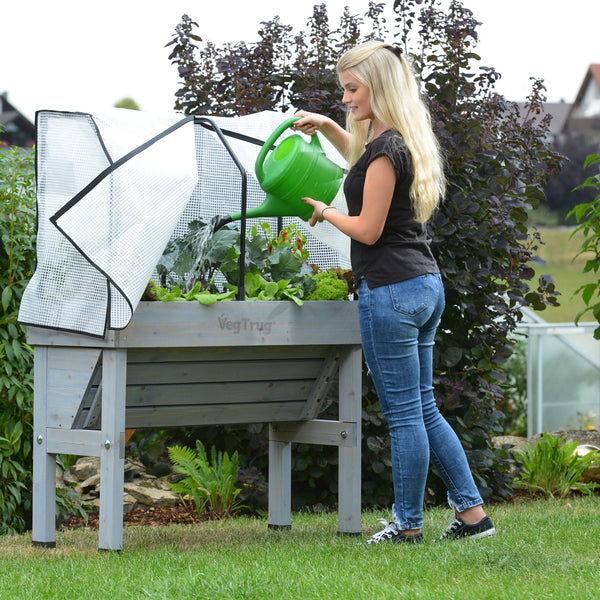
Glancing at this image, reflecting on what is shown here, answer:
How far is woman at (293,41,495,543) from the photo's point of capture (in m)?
3.02

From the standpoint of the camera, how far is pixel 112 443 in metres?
3.05

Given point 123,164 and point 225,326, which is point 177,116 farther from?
point 225,326

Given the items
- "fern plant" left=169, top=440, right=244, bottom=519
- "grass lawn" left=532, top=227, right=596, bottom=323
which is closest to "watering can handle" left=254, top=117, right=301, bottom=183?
"fern plant" left=169, top=440, right=244, bottom=519

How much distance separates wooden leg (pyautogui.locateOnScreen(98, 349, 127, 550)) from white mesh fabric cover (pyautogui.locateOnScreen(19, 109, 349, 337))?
0.41ft

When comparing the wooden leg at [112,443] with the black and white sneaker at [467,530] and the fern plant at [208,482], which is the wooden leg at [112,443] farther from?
the fern plant at [208,482]

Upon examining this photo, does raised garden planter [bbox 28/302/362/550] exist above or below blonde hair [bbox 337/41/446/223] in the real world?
below

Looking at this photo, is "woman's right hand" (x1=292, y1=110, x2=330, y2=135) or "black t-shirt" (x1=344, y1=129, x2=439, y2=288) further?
"woman's right hand" (x1=292, y1=110, x2=330, y2=135)

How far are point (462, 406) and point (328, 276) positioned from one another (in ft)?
4.62

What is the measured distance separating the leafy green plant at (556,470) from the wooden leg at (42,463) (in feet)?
8.71

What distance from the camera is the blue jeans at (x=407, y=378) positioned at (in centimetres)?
305

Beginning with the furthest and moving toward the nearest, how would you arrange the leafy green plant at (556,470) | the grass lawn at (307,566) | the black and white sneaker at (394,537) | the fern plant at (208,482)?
the leafy green plant at (556,470)
the fern plant at (208,482)
the black and white sneaker at (394,537)
the grass lawn at (307,566)

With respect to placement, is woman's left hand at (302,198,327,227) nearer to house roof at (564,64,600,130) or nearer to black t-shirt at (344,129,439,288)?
black t-shirt at (344,129,439,288)

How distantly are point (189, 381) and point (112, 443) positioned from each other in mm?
417

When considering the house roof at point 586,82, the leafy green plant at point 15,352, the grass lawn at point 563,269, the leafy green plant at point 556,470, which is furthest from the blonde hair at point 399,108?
the house roof at point 586,82
